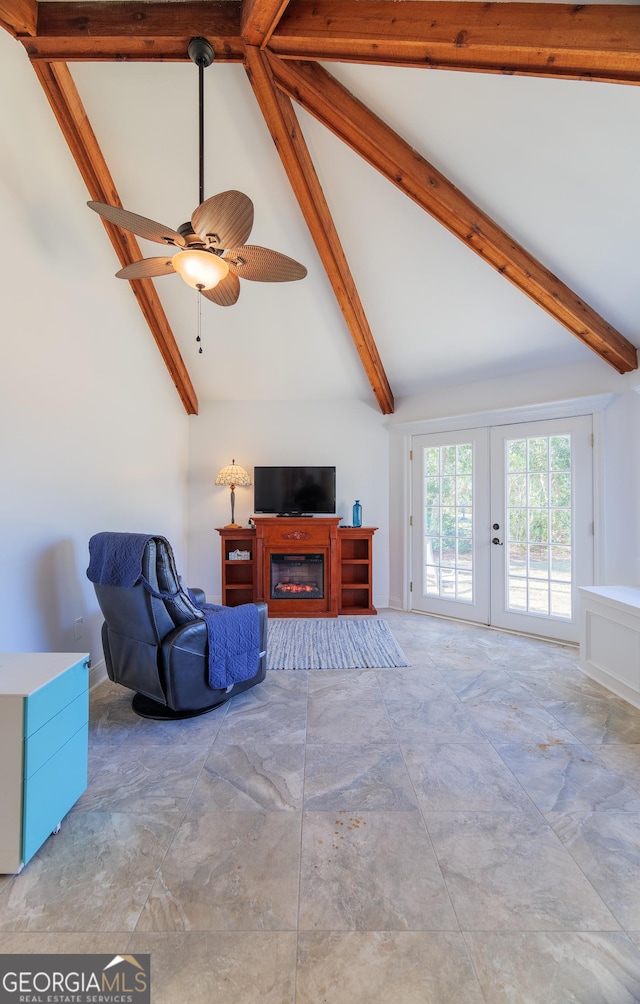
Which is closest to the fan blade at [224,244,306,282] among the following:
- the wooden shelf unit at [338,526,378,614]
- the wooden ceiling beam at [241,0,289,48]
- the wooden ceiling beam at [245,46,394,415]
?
the wooden ceiling beam at [241,0,289,48]

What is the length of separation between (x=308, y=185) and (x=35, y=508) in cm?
291

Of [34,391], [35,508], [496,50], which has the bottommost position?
[35,508]

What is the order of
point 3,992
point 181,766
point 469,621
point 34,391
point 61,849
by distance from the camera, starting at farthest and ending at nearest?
point 469,621
point 34,391
point 181,766
point 61,849
point 3,992

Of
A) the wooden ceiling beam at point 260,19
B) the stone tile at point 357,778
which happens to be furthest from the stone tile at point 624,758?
the wooden ceiling beam at point 260,19

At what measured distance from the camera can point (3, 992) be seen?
3.48 feet

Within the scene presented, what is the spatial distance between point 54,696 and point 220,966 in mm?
1043

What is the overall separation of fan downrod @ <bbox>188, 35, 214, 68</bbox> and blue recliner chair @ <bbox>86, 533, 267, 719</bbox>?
2.63 meters

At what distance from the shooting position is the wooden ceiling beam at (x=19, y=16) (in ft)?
6.43

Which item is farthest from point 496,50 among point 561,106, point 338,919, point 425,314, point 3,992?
point 3,992

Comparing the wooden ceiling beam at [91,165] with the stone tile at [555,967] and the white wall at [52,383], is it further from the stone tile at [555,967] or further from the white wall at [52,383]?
the stone tile at [555,967]

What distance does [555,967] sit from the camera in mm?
1134

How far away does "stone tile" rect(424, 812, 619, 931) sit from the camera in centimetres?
126

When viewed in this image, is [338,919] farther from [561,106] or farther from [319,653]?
[561,106]

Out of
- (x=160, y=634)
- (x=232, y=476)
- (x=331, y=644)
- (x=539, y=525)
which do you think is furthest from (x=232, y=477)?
(x=539, y=525)
